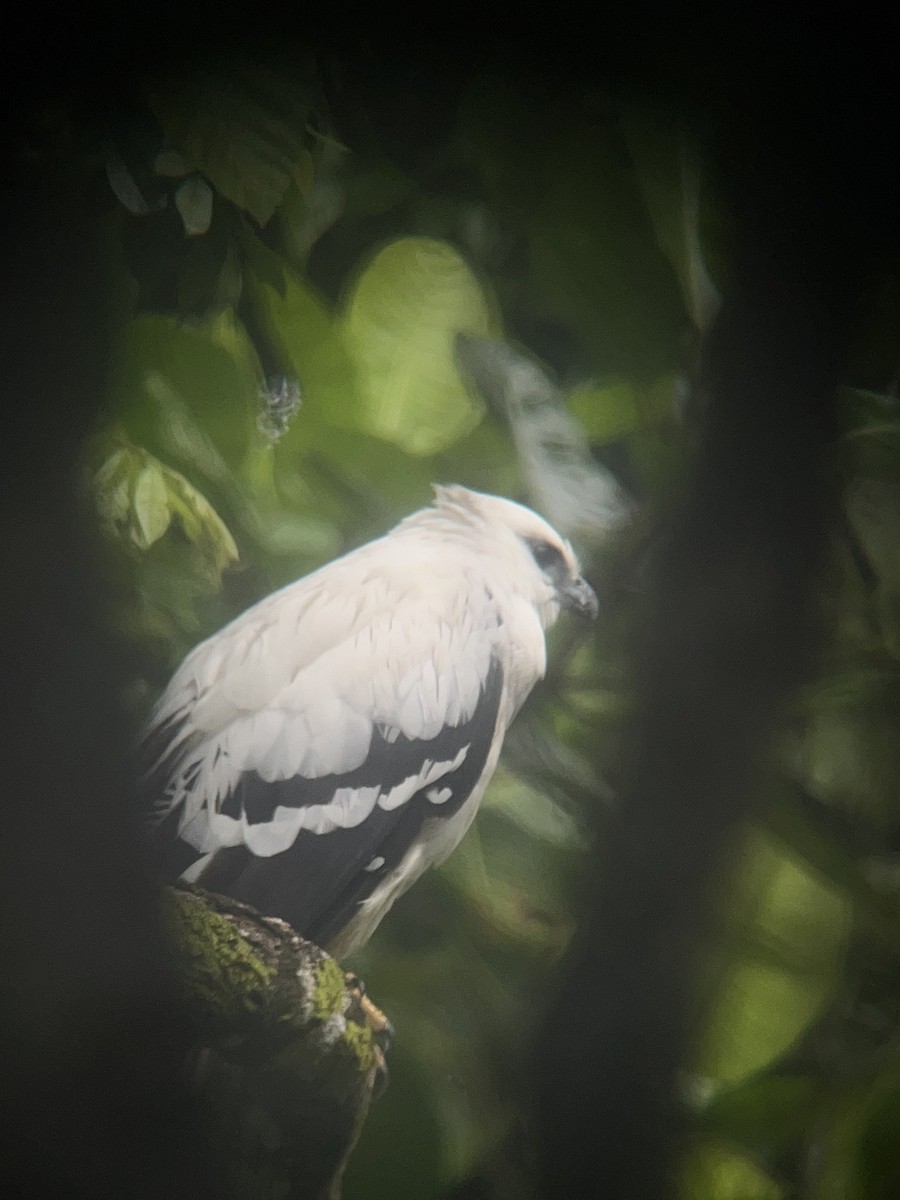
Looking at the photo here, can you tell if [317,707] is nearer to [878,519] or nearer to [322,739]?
[322,739]

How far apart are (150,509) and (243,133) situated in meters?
0.47

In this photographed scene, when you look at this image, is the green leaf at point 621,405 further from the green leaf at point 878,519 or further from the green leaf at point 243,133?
the green leaf at point 243,133

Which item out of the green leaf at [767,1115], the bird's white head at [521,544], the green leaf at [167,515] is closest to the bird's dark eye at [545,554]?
the bird's white head at [521,544]

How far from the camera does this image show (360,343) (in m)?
1.27

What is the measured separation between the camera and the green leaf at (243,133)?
4.10 feet

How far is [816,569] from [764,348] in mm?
288

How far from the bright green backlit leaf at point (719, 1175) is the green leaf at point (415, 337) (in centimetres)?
94

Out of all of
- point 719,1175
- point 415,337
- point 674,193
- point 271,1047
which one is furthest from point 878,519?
point 271,1047

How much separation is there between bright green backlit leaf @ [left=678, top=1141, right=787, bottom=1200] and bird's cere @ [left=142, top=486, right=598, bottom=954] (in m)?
0.51

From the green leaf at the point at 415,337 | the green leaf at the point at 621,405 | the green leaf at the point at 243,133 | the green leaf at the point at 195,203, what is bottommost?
the green leaf at the point at 621,405

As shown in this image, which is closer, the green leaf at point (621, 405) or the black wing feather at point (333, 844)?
the black wing feather at point (333, 844)

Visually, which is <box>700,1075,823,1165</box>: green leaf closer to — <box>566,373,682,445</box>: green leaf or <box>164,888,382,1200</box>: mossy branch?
<box>164,888,382,1200</box>: mossy branch

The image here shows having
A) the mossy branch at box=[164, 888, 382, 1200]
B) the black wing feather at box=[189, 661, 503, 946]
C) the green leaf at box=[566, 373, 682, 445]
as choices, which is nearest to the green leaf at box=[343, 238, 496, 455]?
the green leaf at box=[566, 373, 682, 445]

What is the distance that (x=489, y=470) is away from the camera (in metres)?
1.28
